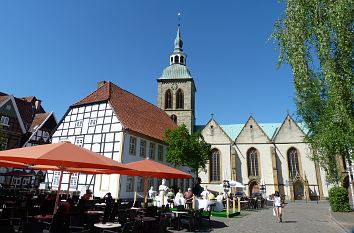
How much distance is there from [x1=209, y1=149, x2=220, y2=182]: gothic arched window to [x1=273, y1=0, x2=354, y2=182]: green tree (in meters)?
27.0

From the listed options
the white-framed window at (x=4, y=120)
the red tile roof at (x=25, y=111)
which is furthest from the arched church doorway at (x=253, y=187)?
the white-framed window at (x=4, y=120)

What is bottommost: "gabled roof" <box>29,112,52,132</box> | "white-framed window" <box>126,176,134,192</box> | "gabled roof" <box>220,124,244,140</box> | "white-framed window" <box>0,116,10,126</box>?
"white-framed window" <box>126,176,134,192</box>

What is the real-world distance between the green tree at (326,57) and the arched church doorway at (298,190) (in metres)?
25.0

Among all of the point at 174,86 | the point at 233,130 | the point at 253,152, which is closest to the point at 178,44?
the point at 174,86

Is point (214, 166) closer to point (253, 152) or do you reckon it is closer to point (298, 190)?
point (253, 152)

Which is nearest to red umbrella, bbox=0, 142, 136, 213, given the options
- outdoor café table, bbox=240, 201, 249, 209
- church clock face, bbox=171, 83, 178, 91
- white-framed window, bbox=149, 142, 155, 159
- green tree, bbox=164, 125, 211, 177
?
outdoor café table, bbox=240, 201, 249, 209

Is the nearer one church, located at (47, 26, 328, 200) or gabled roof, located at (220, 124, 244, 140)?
church, located at (47, 26, 328, 200)

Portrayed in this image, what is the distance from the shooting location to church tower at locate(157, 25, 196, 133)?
1870 inches

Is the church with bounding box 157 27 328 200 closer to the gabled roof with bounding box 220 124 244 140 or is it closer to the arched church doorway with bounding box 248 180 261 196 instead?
the arched church doorway with bounding box 248 180 261 196

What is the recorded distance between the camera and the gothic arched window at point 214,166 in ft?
148

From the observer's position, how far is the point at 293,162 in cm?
4325

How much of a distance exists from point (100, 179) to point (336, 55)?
19569 mm

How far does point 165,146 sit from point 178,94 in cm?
1861

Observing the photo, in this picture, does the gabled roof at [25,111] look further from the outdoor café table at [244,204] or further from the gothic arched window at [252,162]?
the gothic arched window at [252,162]
